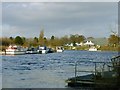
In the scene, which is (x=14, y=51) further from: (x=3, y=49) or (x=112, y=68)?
(x=112, y=68)

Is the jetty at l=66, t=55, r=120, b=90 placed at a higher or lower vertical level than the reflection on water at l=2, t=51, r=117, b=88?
higher

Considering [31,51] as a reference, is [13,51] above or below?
above

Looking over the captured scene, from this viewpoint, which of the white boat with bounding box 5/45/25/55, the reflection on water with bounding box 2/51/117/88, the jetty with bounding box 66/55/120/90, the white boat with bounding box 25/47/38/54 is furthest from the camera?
the white boat with bounding box 25/47/38/54

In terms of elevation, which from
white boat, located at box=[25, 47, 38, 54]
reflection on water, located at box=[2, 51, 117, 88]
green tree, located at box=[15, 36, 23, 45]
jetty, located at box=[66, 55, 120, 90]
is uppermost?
green tree, located at box=[15, 36, 23, 45]

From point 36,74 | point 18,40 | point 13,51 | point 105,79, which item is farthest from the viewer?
point 18,40

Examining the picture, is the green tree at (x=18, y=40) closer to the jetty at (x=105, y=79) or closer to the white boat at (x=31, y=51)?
the white boat at (x=31, y=51)

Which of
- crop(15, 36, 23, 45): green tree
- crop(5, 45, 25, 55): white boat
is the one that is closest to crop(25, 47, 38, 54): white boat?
crop(5, 45, 25, 55): white boat

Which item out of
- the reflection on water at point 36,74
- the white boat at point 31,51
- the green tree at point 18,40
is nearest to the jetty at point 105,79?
the reflection on water at point 36,74

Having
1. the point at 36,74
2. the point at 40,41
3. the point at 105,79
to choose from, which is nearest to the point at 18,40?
the point at 40,41

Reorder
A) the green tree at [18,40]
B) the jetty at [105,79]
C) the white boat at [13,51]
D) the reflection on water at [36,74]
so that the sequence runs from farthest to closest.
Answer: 1. the green tree at [18,40]
2. the white boat at [13,51]
3. the reflection on water at [36,74]
4. the jetty at [105,79]

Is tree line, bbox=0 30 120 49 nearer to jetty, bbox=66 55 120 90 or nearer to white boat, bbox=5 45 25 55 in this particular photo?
white boat, bbox=5 45 25 55

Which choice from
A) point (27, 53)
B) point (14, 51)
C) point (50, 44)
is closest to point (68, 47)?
point (50, 44)

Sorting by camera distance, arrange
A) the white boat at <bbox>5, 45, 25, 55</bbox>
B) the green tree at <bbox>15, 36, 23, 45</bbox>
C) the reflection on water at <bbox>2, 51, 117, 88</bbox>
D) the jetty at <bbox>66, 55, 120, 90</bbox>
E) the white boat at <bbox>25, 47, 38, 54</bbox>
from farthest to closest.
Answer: the green tree at <bbox>15, 36, 23, 45</bbox>, the white boat at <bbox>25, 47, 38, 54</bbox>, the white boat at <bbox>5, 45, 25, 55</bbox>, the reflection on water at <bbox>2, 51, 117, 88</bbox>, the jetty at <bbox>66, 55, 120, 90</bbox>

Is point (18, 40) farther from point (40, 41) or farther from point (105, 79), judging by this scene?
point (105, 79)
